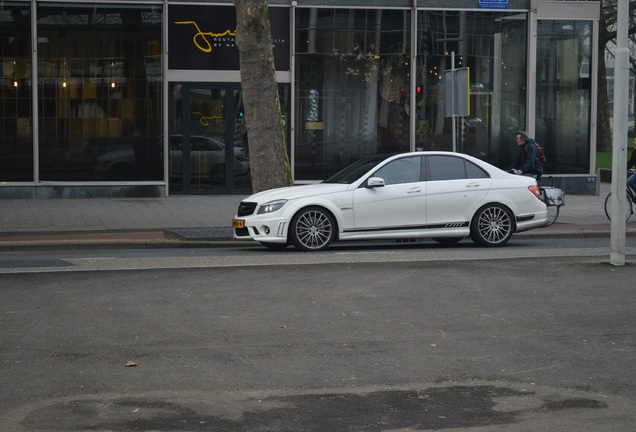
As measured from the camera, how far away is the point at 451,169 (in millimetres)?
16656

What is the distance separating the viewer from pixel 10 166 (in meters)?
24.9

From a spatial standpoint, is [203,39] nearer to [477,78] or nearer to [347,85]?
[347,85]

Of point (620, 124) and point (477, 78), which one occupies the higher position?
point (477, 78)

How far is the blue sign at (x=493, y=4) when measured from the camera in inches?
1070

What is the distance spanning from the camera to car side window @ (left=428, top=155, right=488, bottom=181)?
16.5m

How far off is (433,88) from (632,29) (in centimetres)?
2148

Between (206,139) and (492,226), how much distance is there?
1077 centimetres

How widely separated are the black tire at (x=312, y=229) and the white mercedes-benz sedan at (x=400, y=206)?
0.05 feet

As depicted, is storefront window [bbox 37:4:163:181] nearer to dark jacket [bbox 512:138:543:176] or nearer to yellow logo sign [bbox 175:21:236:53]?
yellow logo sign [bbox 175:21:236:53]

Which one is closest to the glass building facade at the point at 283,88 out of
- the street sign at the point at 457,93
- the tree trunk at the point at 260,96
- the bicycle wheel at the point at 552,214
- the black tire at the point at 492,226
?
the street sign at the point at 457,93

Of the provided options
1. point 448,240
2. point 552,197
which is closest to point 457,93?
point 552,197

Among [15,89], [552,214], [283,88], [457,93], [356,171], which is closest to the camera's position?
[356,171]

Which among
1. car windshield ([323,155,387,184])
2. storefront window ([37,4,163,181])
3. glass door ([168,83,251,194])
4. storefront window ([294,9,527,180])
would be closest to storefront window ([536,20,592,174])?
storefront window ([294,9,527,180])

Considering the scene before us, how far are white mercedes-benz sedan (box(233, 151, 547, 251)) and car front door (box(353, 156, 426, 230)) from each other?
14 millimetres
